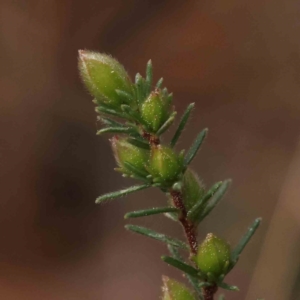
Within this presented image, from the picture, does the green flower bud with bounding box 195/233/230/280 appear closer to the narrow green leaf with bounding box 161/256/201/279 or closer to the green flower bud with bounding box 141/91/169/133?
the narrow green leaf with bounding box 161/256/201/279

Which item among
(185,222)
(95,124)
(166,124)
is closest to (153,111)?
(166,124)

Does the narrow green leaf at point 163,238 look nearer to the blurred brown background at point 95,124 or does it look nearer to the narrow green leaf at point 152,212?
the narrow green leaf at point 152,212

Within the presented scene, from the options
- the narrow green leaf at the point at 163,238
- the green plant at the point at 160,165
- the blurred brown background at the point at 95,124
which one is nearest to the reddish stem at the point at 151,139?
the green plant at the point at 160,165

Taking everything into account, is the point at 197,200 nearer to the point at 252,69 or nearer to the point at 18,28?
the point at 252,69

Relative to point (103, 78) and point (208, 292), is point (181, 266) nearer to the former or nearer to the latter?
point (208, 292)

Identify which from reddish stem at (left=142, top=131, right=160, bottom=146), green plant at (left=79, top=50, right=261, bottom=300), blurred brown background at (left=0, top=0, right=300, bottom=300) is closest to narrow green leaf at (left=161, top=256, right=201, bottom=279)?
green plant at (left=79, top=50, right=261, bottom=300)

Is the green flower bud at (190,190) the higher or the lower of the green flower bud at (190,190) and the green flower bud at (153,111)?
the lower
